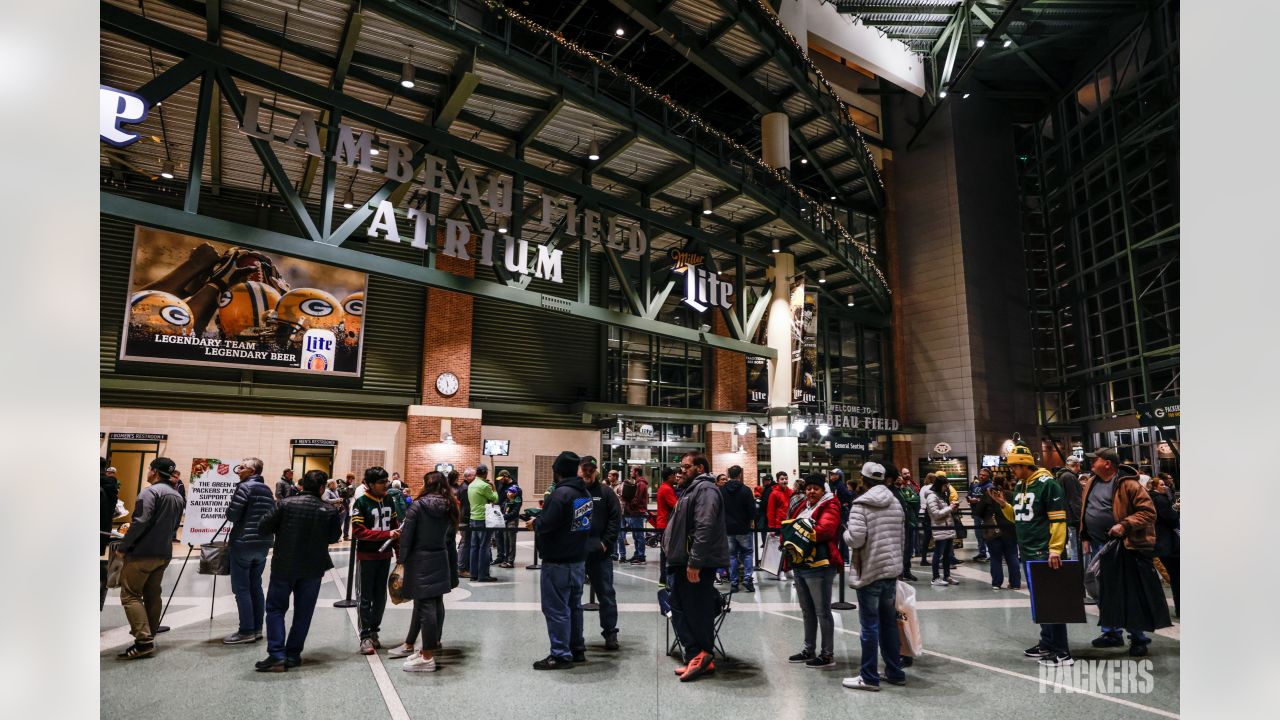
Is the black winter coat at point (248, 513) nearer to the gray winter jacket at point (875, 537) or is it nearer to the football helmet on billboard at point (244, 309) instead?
the gray winter jacket at point (875, 537)

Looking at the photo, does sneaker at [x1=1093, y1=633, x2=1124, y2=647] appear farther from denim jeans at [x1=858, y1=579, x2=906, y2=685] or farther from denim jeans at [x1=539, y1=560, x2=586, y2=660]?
denim jeans at [x1=539, y1=560, x2=586, y2=660]

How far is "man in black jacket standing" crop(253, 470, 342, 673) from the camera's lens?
19.1 ft

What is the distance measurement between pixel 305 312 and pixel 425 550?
1225 cm

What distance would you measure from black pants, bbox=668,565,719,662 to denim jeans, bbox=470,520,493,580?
16.5 feet

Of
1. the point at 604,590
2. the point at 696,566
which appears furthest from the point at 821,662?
the point at 604,590

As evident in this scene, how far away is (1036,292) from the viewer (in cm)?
2822

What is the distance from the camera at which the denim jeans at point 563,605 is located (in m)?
5.96

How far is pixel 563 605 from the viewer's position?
603cm

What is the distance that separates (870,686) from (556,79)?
387 inches

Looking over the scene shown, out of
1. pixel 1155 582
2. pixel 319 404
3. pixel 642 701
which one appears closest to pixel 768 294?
pixel 319 404

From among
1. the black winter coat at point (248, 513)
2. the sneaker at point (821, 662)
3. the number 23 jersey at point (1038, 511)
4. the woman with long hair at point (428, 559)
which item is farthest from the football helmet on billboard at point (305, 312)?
the number 23 jersey at point (1038, 511)

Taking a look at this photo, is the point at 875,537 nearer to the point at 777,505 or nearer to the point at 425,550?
the point at 425,550

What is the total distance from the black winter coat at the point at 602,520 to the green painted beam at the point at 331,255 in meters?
5.62
